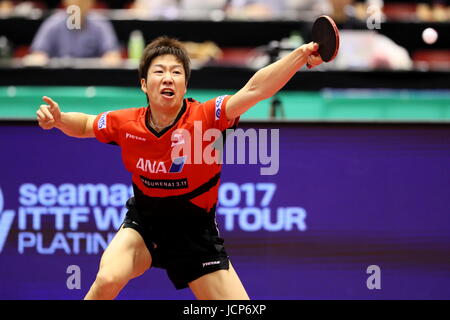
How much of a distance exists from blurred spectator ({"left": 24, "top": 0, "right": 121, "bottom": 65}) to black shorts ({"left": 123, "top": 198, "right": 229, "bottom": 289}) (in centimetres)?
355

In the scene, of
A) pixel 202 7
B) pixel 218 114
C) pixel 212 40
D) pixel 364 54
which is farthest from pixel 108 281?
pixel 202 7

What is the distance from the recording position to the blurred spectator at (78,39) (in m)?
7.70

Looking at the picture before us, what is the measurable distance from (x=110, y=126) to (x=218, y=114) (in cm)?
62

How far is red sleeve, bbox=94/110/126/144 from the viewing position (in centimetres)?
444

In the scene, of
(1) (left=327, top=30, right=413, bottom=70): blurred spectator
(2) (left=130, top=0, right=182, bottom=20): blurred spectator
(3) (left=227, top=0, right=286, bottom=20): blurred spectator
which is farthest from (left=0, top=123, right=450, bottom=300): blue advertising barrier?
(3) (left=227, top=0, right=286, bottom=20): blurred spectator

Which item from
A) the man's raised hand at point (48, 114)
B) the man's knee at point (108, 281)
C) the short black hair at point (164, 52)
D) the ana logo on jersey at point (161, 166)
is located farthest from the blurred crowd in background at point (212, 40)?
the man's knee at point (108, 281)

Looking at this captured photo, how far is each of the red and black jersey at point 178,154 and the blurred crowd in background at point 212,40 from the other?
187cm

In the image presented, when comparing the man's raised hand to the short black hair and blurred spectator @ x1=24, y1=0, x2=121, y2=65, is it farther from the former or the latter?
blurred spectator @ x1=24, y1=0, x2=121, y2=65

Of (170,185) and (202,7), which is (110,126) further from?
(202,7)

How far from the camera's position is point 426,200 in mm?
5301

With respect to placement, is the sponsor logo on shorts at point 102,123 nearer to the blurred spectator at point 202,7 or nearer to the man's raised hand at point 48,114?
the man's raised hand at point 48,114

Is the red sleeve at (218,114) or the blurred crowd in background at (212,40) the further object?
the blurred crowd in background at (212,40)

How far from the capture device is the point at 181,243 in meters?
4.30
